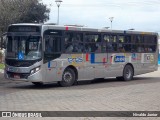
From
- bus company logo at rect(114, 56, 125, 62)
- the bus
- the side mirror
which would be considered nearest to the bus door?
the bus

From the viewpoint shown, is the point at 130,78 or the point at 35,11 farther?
the point at 35,11

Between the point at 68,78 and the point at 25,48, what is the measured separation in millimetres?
2697

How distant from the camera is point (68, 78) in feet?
66.6

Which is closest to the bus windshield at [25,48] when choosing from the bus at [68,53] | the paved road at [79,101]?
the bus at [68,53]

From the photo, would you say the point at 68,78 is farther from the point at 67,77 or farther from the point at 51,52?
the point at 51,52

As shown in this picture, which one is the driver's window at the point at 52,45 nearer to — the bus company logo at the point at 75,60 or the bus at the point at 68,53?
the bus at the point at 68,53

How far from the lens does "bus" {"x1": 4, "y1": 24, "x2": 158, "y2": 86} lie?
18.8m

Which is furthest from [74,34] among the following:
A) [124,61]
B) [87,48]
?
[124,61]

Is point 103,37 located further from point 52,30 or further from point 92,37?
point 52,30

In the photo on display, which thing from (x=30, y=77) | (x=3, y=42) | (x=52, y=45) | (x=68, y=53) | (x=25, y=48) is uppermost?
(x=3, y=42)

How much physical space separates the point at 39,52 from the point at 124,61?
264 inches

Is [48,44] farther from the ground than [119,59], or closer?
farther from the ground

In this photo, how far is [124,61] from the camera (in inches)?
942

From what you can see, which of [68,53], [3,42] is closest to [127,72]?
[68,53]
